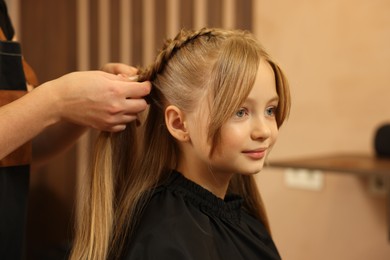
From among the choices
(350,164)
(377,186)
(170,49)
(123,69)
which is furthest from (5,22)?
(377,186)

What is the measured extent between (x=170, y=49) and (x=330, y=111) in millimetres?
1084

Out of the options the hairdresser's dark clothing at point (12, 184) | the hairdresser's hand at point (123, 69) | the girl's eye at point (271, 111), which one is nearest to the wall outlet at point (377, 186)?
the girl's eye at point (271, 111)

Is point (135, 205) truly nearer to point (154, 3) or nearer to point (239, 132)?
point (239, 132)

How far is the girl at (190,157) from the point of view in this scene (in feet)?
2.81

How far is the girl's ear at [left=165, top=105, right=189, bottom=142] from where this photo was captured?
0.92 m

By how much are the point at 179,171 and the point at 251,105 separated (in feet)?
0.74

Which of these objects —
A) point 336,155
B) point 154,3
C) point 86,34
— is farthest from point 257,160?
point 86,34

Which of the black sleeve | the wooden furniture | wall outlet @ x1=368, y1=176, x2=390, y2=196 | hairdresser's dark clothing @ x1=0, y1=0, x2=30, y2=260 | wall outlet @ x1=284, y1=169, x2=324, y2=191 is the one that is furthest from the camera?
wall outlet @ x1=284, y1=169, x2=324, y2=191

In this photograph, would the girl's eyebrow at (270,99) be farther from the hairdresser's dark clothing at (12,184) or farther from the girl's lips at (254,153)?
the hairdresser's dark clothing at (12,184)

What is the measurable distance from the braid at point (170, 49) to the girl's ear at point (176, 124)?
0.08 m

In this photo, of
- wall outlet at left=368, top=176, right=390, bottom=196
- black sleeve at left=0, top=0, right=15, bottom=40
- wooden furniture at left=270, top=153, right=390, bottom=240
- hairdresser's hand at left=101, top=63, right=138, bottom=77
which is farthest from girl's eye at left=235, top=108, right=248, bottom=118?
wall outlet at left=368, top=176, right=390, bottom=196

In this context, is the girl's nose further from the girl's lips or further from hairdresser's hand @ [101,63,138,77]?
hairdresser's hand @ [101,63,138,77]

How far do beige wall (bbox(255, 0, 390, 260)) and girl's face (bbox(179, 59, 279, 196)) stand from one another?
98 centimetres

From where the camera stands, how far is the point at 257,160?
88 centimetres
